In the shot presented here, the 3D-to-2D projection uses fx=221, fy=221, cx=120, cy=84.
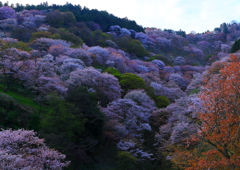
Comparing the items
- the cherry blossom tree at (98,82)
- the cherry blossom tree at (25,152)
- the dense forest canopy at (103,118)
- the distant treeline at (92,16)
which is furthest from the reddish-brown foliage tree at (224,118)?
the distant treeline at (92,16)

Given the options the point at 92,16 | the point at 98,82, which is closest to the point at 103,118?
the point at 98,82

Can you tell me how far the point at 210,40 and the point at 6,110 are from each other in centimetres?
9708

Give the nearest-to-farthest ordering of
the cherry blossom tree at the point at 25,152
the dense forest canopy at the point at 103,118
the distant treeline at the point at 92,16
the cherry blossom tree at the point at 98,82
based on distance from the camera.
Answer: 1. the cherry blossom tree at the point at 25,152
2. the dense forest canopy at the point at 103,118
3. the cherry blossom tree at the point at 98,82
4. the distant treeline at the point at 92,16

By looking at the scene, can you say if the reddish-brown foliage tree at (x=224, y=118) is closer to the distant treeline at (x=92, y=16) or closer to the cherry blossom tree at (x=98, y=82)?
the cherry blossom tree at (x=98, y=82)

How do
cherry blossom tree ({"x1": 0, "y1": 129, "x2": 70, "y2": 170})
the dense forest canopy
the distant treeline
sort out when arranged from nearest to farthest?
cherry blossom tree ({"x1": 0, "y1": 129, "x2": 70, "y2": 170}) → the dense forest canopy → the distant treeline

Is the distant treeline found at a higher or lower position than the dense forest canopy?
higher

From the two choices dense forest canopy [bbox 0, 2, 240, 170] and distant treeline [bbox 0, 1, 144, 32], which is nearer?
dense forest canopy [bbox 0, 2, 240, 170]

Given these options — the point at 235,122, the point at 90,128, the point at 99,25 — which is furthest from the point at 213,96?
the point at 99,25

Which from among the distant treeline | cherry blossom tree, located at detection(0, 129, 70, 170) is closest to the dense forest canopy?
cherry blossom tree, located at detection(0, 129, 70, 170)

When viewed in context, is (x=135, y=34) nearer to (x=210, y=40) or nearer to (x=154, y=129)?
(x=210, y=40)

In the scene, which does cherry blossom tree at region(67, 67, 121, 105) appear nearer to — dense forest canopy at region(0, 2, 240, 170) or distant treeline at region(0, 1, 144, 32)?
dense forest canopy at region(0, 2, 240, 170)

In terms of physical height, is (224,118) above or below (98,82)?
above

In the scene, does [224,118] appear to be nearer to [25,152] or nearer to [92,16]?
[25,152]

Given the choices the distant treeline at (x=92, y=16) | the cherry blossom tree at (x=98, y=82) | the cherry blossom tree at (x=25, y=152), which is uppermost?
the distant treeline at (x=92, y=16)
